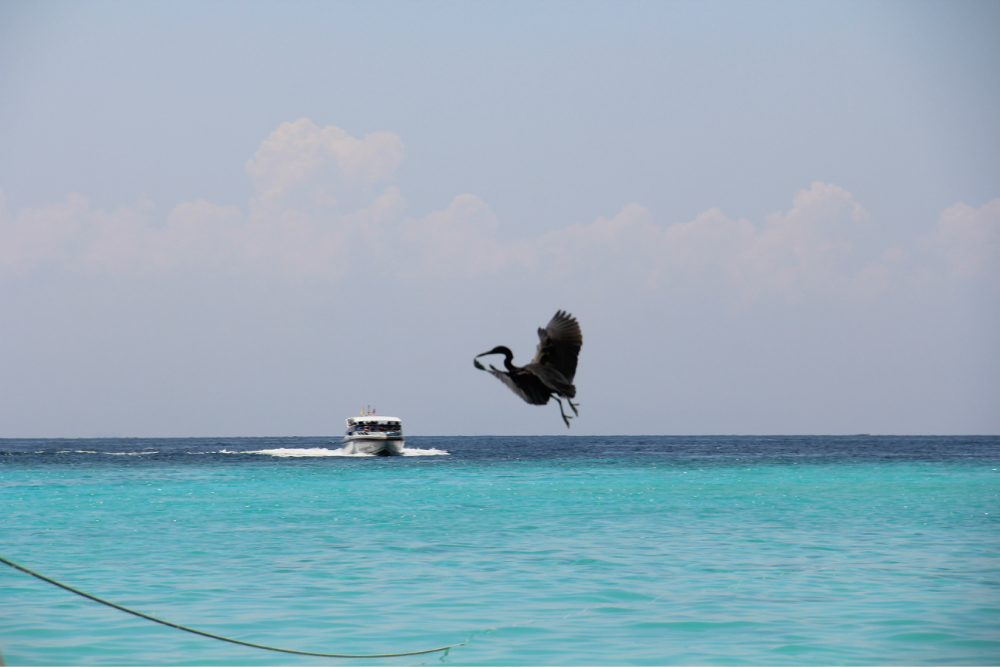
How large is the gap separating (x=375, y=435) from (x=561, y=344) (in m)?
64.0

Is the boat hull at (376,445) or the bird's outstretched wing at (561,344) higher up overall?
the bird's outstretched wing at (561,344)

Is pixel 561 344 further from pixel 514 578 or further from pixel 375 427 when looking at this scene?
pixel 375 427

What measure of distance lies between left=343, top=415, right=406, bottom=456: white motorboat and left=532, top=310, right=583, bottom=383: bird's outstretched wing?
6355 centimetres

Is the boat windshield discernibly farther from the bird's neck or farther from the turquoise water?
the bird's neck

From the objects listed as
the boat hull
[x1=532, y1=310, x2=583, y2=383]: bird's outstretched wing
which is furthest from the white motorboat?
[x1=532, y1=310, x2=583, y2=383]: bird's outstretched wing

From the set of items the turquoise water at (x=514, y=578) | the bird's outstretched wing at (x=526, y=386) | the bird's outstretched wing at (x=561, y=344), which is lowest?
the turquoise water at (x=514, y=578)

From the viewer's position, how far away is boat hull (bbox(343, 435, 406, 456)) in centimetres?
7062

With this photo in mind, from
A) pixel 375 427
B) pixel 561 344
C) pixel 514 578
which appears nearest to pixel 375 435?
pixel 375 427

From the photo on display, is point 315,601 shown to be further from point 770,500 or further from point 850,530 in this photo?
point 770,500

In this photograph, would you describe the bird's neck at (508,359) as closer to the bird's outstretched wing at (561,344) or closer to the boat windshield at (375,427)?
the bird's outstretched wing at (561,344)

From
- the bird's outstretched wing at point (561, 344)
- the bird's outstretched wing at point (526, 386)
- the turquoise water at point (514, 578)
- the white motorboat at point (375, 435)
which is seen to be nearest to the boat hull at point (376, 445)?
the white motorboat at point (375, 435)

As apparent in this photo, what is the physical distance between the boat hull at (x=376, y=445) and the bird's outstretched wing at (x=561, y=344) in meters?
63.6

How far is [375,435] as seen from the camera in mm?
70625

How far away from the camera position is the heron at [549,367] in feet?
22.3
